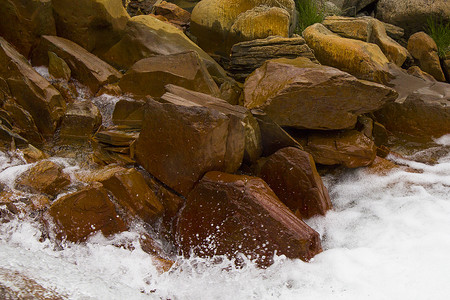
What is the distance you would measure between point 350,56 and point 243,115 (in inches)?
83.3

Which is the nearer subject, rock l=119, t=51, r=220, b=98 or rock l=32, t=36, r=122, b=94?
rock l=119, t=51, r=220, b=98

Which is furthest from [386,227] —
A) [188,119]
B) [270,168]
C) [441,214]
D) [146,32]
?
[146,32]

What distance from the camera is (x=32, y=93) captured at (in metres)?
3.74

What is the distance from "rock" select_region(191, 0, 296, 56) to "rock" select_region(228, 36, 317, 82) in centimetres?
38

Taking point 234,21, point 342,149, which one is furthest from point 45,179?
point 234,21

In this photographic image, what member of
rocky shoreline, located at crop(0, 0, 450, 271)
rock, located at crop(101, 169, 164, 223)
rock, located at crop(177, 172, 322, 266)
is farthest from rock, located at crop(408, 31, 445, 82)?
rock, located at crop(101, 169, 164, 223)

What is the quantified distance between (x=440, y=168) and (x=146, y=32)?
3.81 metres

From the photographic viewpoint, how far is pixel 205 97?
369cm

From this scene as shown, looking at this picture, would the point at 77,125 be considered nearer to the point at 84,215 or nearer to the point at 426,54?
the point at 84,215

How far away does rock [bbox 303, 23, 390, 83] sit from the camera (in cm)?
481

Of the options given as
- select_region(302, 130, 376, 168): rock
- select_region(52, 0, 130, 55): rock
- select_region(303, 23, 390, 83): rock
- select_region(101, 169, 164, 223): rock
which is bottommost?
select_region(302, 130, 376, 168): rock

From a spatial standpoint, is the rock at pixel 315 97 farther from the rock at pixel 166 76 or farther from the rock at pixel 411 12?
the rock at pixel 411 12

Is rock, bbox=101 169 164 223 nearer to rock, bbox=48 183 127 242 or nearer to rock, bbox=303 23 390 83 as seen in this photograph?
rock, bbox=48 183 127 242

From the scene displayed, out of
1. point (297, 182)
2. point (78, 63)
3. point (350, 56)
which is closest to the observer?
point (297, 182)
